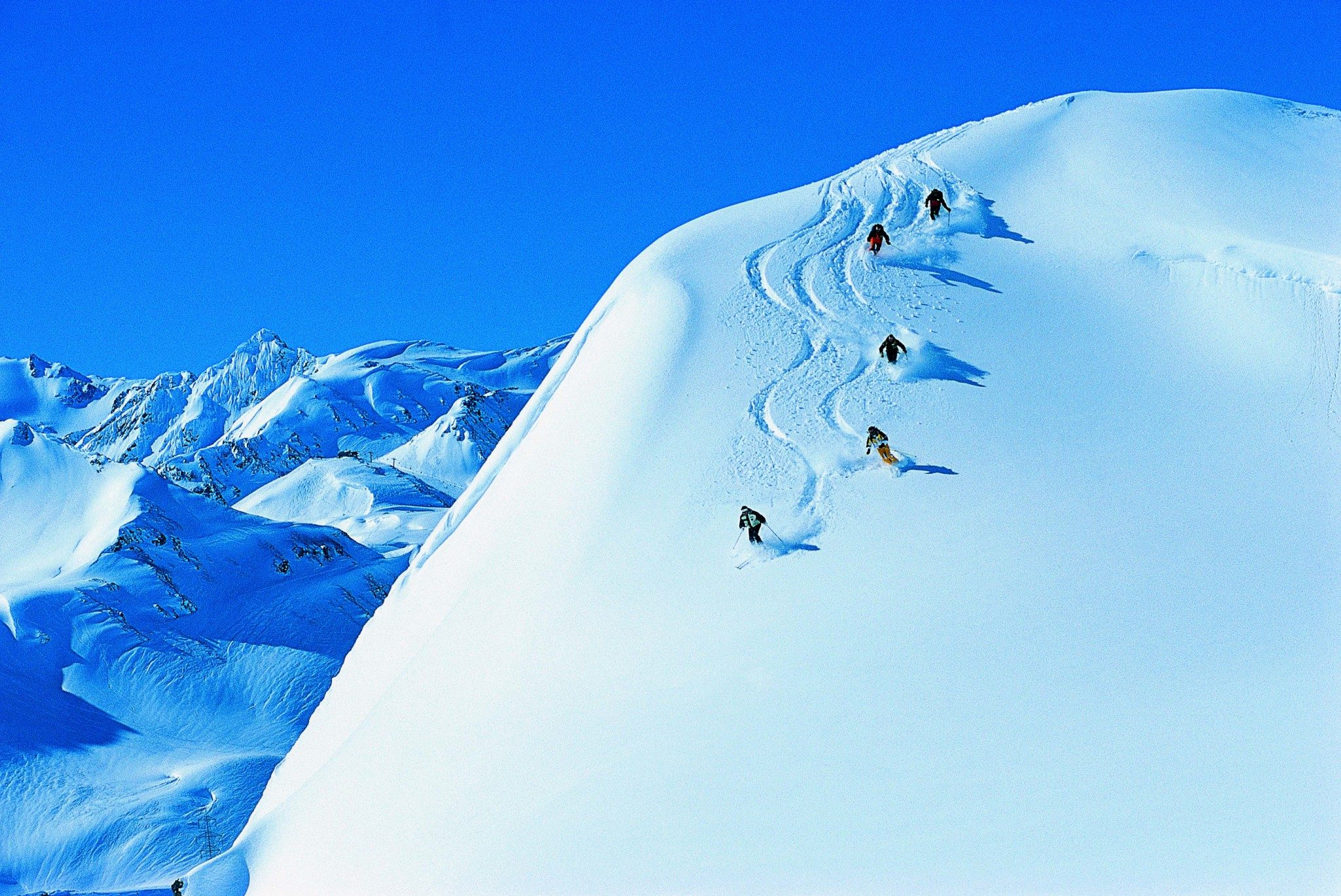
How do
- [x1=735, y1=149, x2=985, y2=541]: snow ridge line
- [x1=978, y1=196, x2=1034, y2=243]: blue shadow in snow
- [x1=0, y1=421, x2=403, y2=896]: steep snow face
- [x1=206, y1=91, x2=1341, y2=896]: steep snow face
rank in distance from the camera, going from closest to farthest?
[x1=206, y1=91, x2=1341, y2=896]: steep snow face < [x1=735, y1=149, x2=985, y2=541]: snow ridge line < [x1=978, y1=196, x2=1034, y2=243]: blue shadow in snow < [x1=0, y1=421, x2=403, y2=896]: steep snow face

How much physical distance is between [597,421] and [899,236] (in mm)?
7642

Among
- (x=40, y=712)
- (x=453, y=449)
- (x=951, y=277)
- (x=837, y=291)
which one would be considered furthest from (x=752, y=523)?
(x=453, y=449)

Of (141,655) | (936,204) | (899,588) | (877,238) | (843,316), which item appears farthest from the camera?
(141,655)

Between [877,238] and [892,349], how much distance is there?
4.00 metres

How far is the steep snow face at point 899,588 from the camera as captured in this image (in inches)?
354

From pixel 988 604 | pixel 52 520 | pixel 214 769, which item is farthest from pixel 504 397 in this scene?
pixel 988 604

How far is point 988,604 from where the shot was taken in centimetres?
1159

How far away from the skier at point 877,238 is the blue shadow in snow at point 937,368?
3.69 meters

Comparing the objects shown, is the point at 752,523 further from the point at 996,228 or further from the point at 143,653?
the point at 143,653

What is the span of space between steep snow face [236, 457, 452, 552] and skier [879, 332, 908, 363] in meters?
57.5

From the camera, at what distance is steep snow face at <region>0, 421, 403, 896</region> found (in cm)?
3044

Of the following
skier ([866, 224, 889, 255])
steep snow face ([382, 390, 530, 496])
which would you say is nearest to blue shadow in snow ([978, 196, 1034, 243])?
skier ([866, 224, 889, 255])

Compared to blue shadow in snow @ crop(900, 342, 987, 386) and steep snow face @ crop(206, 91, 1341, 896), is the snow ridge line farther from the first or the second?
blue shadow in snow @ crop(900, 342, 987, 386)

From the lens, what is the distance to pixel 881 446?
1445 cm
